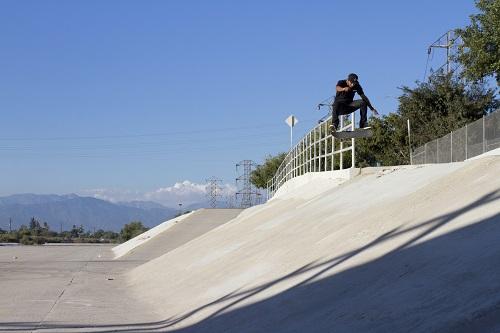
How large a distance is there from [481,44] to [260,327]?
2293cm

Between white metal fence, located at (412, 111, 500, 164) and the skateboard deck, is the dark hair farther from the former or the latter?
white metal fence, located at (412, 111, 500, 164)

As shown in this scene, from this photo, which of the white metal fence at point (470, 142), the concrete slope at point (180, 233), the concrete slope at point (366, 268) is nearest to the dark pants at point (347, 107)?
the concrete slope at point (366, 268)

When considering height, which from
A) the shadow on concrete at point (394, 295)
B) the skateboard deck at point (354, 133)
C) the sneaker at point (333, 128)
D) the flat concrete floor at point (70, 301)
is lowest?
the flat concrete floor at point (70, 301)

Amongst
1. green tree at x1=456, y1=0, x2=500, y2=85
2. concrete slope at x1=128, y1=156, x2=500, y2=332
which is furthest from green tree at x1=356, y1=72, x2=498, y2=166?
concrete slope at x1=128, y1=156, x2=500, y2=332

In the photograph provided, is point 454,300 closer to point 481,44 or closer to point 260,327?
point 260,327

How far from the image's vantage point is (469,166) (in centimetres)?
1183

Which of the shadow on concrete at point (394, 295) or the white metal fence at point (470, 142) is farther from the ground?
the white metal fence at point (470, 142)

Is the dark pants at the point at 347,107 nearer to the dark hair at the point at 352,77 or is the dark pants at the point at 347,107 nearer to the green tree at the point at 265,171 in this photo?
the dark hair at the point at 352,77

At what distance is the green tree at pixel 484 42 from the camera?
27.3 m

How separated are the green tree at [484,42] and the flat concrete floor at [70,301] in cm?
1590

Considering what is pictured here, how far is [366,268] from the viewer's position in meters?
8.41

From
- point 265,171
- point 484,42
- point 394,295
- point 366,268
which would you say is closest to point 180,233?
point 484,42

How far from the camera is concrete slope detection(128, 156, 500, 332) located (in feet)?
20.7

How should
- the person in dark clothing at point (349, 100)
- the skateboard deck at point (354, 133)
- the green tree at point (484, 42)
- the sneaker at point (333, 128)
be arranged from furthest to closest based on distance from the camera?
1. the green tree at point (484, 42)
2. the skateboard deck at point (354, 133)
3. the sneaker at point (333, 128)
4. the person in dark clothing at point (349, 100)
